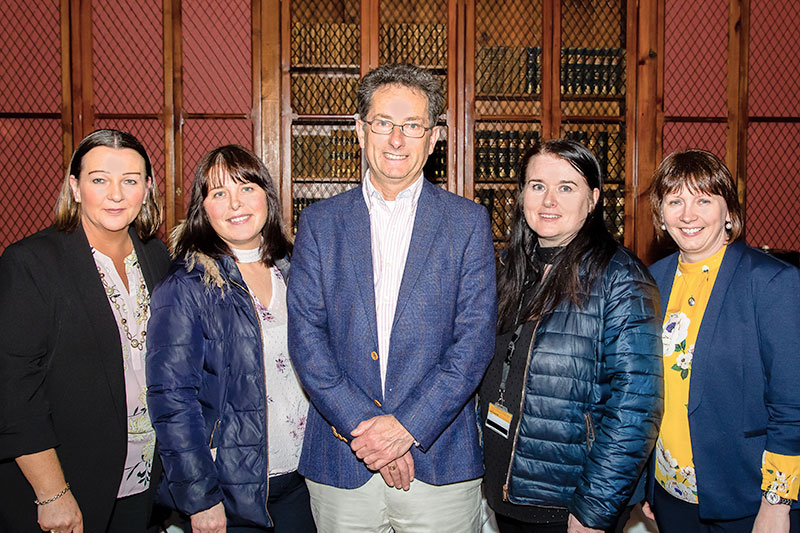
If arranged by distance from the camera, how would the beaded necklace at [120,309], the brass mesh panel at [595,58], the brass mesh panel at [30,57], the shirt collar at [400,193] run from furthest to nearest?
the brass mesh panel at [595,58] < the brass mesh panel at [30,57] < the beaded necklace at [120,309] < the shirt collar at [400,193]

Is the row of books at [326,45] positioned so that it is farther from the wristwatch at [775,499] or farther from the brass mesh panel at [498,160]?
the wristwatch at [775,499]

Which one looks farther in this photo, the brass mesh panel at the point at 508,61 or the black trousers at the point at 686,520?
the brass mesh panel at the point at 508,61

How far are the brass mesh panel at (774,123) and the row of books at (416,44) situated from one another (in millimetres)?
2380

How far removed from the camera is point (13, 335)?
5.34 ft

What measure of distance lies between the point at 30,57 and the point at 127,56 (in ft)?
2.27

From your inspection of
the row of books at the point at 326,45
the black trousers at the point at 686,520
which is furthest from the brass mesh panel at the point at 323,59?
the black trousers at the point at 686,520

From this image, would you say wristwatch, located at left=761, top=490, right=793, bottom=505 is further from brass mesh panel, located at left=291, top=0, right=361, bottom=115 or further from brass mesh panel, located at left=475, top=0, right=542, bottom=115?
brass mesh panel, located at left=291, top=0, right=361, bottom=115

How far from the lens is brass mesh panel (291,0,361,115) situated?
4.10 m

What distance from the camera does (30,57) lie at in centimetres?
398

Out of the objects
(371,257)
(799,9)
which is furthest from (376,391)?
(799,9)

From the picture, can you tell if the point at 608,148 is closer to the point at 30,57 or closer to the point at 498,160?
the point at 498,160

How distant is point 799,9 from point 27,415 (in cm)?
548

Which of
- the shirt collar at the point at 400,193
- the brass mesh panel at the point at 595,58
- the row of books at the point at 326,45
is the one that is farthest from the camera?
the brass mesh panel at the point at 595,58

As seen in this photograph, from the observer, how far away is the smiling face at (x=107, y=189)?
1.84 meters
